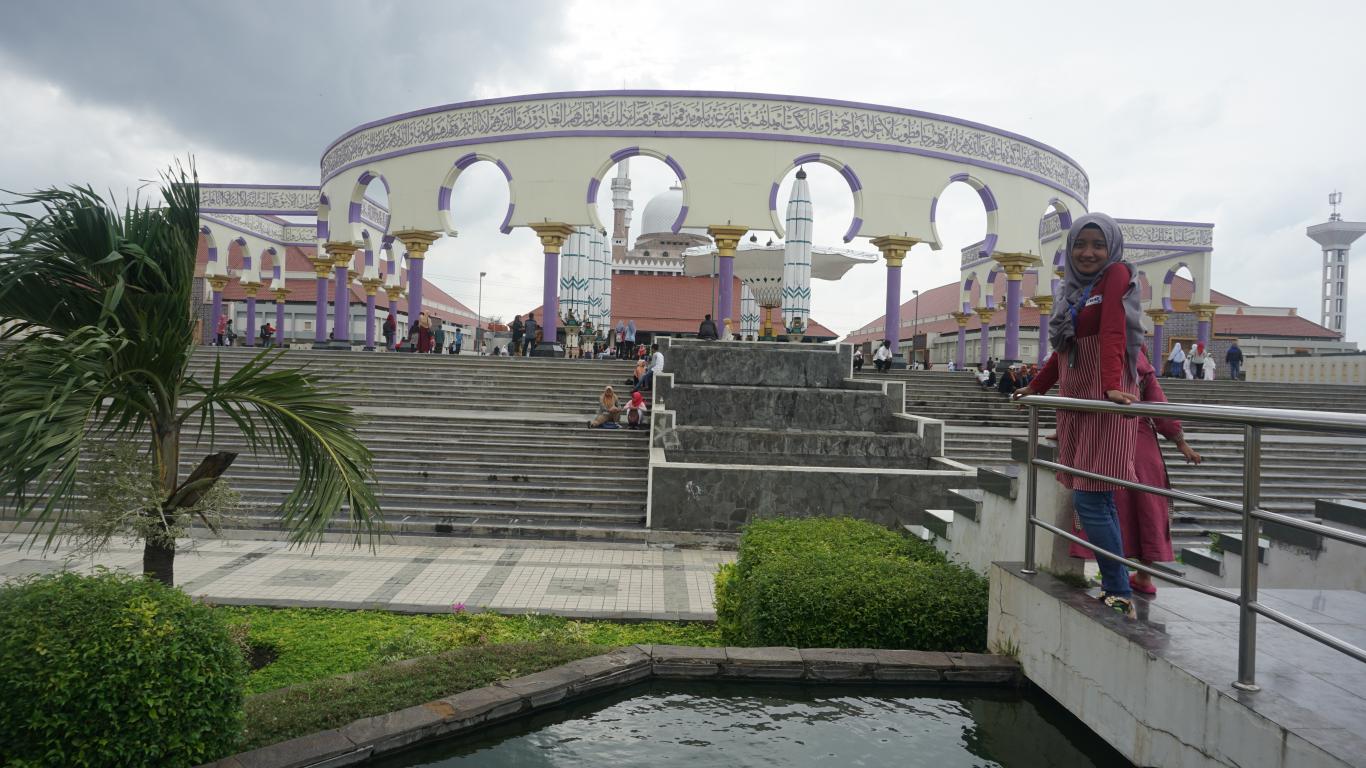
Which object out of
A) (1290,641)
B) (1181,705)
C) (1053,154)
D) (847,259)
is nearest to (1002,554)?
(1290,641)

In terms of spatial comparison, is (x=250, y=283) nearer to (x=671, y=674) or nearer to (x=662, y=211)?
(x=662, y=211)

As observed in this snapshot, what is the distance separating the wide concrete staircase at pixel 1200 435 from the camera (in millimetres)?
9758

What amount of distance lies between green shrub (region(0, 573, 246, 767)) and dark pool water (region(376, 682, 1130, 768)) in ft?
2.70

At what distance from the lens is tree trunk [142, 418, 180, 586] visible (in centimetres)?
468

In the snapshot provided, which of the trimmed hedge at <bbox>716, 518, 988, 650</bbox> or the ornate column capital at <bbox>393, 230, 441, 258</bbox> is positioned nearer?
the trimmed hedge at <bbox>716, 518, 988, 650</bbox>


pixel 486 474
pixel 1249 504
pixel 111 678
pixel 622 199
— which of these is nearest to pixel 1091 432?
pixel 1249 504

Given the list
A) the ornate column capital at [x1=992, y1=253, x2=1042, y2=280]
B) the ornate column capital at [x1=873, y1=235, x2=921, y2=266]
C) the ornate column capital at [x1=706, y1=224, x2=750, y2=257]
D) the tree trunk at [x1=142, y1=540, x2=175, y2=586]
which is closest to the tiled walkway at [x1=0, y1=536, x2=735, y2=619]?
the tree trunk at [x1=142, y1=540, x2=175, y2=586]

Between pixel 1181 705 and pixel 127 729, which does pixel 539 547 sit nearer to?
pixel 127 729

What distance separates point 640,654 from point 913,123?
787 inches

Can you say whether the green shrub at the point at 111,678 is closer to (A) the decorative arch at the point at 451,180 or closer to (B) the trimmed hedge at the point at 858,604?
(B) the trimmed hedge at the point at 858,604

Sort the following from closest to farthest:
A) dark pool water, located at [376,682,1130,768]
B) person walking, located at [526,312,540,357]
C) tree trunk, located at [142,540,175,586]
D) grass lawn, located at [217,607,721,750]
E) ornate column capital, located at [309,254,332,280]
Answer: dark pool water, located at [376,682,1130,768]
grass lawn, located at [217,607,721,750]
tree trunk, located at [142,540,175,586]
person walking, located at [526,312,540,357]
ornate column capital, located at [309,254,332,280]

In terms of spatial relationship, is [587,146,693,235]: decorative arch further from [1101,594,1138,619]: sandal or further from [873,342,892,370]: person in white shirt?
[1101,594,1138,619]: sandal

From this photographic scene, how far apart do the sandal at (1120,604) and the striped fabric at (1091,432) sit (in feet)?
1.66

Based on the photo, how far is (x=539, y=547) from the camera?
32.3 feet
